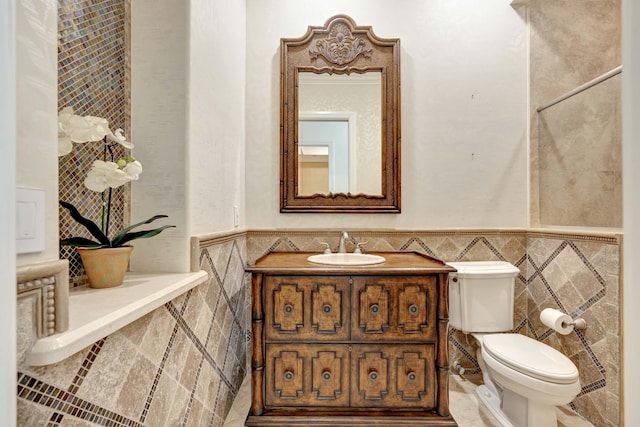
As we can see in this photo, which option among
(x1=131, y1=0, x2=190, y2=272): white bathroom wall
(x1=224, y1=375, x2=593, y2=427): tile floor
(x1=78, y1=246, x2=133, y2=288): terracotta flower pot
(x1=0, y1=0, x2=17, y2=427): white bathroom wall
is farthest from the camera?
(x1=224, y1=375, x2=593, y2=427): tile floor

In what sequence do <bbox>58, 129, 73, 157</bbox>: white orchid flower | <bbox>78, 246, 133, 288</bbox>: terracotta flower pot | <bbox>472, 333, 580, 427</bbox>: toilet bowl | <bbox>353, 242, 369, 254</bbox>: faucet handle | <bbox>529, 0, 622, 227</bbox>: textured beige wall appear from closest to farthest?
<bbox>58, 129, 73, 157</bbox>: white orchid flower, <bbox>78, 246, 133, 288</bbox>: terracotta flower pot, <bbox>472, 333, 580, 427</bbox>: toilet bowl, <bbox>353, 242, 369, 254</bbox>: faucet handle, <bbox>529, 0, 622, 227</bbox>: textured beige wall

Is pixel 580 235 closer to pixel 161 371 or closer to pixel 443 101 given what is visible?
pixel 443 101

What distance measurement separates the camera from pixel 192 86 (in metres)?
1.26

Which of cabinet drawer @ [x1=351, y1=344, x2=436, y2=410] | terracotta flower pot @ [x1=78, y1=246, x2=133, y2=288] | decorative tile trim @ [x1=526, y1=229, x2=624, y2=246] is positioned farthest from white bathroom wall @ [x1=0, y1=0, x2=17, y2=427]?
decorative tile trim @ [x1=526, y1=229, x2=624, y2=246]

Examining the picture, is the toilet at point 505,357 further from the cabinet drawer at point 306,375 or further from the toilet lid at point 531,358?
the cabinet drawer at point 306,375

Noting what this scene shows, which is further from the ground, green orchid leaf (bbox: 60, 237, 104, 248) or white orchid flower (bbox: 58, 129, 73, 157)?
white orchid flower (bbox: 58, 129, 73, 157)

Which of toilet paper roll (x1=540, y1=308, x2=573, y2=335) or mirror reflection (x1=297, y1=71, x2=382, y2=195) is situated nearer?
toilet paper roll (x1=540, y1=308, x2=573, y2=335)

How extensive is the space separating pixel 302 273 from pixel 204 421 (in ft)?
2.48

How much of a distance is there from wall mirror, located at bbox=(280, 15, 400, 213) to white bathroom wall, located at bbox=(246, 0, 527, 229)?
0.26 feet

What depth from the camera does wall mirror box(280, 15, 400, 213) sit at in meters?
2.07

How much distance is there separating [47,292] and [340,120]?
1796 millimetres

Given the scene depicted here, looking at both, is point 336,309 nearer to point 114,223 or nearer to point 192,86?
point 114,223

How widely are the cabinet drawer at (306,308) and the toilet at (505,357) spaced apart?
2.53ft

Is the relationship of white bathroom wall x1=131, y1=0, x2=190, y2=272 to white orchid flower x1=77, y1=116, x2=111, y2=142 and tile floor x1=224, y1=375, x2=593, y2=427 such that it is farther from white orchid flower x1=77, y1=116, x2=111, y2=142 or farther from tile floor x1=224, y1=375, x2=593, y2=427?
tile floor x1=224, y1=375, x2=593, y2=427
